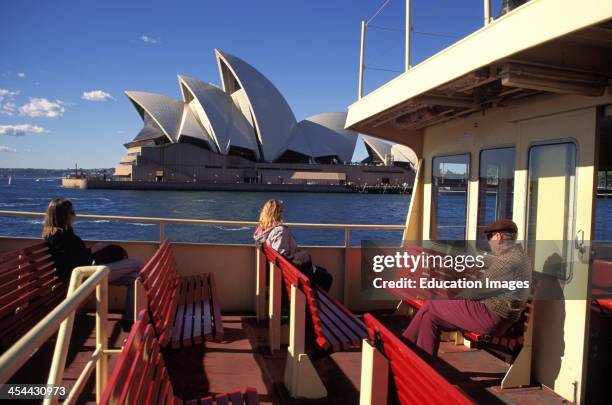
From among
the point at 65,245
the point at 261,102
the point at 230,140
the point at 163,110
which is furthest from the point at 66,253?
the point at 163,110

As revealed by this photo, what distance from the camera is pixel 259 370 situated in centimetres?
313

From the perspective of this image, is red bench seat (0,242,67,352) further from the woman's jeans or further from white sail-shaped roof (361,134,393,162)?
white sail-shaped roof (361,134,393,162)

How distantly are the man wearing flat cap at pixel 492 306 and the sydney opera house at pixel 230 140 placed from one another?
55.2m

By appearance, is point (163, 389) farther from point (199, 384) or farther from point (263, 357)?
point (263, 357)

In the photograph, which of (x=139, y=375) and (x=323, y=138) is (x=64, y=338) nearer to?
(x=139, y=375)

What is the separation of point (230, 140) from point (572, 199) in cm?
5912

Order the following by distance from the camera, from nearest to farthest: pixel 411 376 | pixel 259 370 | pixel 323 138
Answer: pixel 411 376 < pixel 259 370 < pixel 323 138

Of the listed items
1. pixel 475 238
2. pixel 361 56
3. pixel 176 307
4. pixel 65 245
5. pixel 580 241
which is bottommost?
pixel 176 307

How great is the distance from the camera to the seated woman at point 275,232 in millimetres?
3701

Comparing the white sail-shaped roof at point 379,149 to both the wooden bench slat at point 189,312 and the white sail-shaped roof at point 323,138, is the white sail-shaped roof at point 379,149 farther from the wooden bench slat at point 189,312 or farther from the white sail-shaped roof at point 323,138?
the wooden bench slat at point 189,312

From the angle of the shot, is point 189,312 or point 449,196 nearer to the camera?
point 189,312

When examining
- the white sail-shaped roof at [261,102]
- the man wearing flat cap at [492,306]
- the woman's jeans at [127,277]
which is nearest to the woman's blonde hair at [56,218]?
the woman's jeans at [127,277]

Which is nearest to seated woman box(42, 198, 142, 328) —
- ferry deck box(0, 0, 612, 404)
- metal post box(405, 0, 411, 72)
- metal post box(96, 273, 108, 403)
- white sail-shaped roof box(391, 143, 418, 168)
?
ferry deck box(0, 0, 612, 404)

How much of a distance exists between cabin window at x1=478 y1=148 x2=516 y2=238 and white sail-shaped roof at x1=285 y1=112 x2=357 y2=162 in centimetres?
6363
